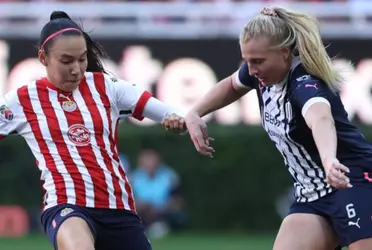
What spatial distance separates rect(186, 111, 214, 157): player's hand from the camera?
654 cm

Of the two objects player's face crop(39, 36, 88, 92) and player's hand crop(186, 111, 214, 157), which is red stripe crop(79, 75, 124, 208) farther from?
player's hand crop(186, 111, 214, 157)

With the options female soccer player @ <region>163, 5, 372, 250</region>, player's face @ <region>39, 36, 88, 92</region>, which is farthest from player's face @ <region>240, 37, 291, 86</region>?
player's face @ <region>39, 36, 88, 92</region>

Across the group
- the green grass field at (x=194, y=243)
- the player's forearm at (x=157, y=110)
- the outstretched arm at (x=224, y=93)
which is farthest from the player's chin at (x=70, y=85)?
the green grass field at (x=194, y=243)

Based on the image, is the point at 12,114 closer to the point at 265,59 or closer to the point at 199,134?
the point at 199,134

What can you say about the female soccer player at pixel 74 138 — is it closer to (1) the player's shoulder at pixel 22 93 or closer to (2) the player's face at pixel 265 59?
(1) the player's shoulder at pixel 22 93

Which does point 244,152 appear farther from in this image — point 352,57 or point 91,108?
point 91,108

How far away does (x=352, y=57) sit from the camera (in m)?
16.0

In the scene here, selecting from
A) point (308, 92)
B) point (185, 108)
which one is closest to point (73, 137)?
point (308, 92)

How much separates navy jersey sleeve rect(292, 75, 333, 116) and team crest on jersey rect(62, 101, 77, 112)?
1.43 meters

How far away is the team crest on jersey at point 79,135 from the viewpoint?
6684 mm

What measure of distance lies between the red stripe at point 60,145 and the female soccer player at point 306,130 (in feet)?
3.88

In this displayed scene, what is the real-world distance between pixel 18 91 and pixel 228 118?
9373 millimetres

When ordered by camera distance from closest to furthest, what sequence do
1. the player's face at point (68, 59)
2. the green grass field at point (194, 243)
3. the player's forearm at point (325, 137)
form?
1. the player's forearm at point (325, 137)
2. the player's face at point (68, 59)
3. the green grass field at point (194, 243)

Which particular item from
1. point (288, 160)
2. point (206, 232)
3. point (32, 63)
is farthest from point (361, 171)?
point (32, 63)
